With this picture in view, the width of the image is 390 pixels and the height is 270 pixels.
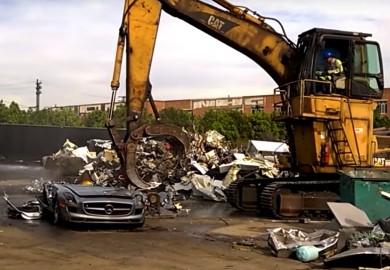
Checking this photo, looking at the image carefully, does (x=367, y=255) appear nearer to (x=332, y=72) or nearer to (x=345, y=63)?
(x=332, y=72)

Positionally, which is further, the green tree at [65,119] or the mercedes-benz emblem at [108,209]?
the green tree at [65,119]

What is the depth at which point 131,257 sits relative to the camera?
10648mm

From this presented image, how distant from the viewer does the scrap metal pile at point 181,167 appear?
918 inches

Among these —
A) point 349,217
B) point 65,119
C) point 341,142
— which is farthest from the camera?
point 65,119

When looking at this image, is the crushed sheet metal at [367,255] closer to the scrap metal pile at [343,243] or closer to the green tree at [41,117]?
the scrap metal pile at [343,243]

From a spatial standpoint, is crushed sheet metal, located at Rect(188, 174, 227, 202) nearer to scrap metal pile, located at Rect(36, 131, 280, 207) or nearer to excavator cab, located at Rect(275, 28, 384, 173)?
scrap metal pile, located at Rect(36, 131, 280, 207)

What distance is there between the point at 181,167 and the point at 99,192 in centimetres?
1160

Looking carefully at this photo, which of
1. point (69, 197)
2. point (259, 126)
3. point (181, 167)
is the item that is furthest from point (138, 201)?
point (259, 126)

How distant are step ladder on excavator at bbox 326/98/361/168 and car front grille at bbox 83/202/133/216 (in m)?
6.41

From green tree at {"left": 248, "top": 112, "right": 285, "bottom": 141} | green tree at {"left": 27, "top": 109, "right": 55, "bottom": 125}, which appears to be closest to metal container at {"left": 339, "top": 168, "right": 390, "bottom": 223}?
green tree at {"left": 248, "top": 112, "right": 285, "bottom": 141}

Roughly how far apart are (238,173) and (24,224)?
11.3 meters

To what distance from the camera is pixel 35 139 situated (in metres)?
42.8

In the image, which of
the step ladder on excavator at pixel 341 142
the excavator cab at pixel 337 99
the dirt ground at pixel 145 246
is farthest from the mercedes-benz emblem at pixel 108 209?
the step ladder on excavator at pixel 341 142

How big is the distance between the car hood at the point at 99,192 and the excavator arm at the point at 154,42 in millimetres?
1150
